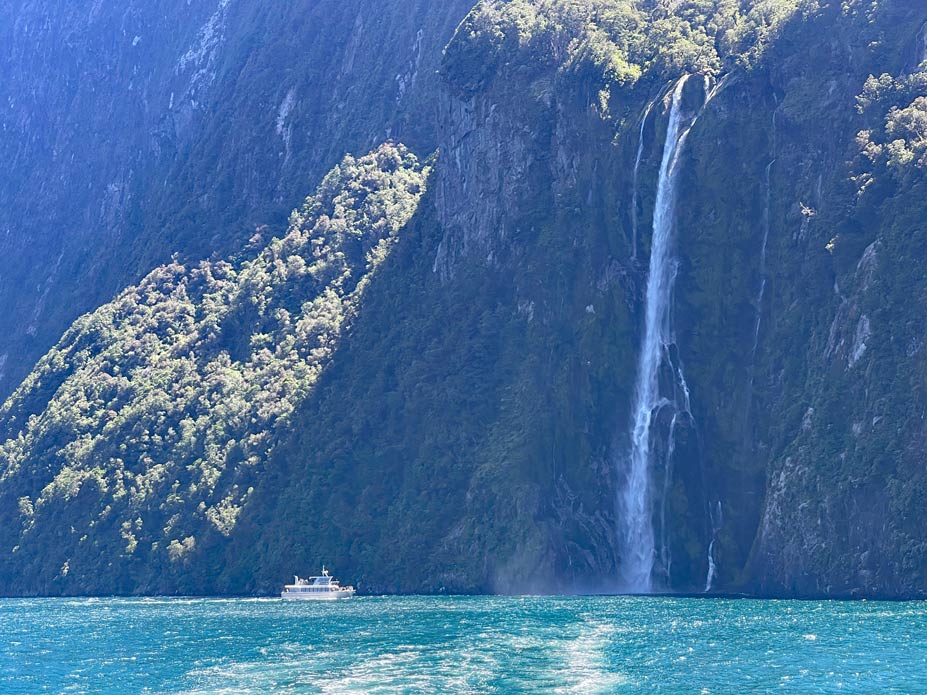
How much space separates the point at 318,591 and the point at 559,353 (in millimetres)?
25293

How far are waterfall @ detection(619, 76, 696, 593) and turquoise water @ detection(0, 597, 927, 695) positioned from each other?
43.9ft

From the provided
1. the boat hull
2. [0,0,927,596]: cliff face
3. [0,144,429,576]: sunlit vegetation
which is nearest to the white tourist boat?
the boat hull

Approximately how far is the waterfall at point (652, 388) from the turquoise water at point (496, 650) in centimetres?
1338

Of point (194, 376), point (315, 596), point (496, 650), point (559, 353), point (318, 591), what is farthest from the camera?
point (194, 376)

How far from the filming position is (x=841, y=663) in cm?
5816

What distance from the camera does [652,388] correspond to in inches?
4437

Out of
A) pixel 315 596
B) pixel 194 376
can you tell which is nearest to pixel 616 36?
pixel 194 376

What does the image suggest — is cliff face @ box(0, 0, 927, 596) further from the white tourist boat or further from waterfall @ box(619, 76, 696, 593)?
the white tourist boat

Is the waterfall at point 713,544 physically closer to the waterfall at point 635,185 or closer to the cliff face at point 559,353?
the cliff face at point 559,353

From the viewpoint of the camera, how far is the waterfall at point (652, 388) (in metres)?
109

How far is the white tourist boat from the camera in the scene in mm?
110750

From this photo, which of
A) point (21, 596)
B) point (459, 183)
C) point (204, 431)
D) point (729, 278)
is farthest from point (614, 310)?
point (21, 596)

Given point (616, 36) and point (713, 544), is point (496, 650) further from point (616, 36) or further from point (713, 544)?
point (616, 36)

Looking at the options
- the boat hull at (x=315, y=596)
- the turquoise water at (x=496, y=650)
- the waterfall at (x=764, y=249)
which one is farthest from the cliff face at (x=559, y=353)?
the turquoise water at (x=496, y=650)
